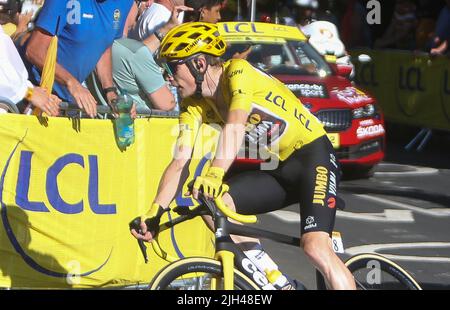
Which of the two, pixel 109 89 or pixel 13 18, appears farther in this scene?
pixel 13 18

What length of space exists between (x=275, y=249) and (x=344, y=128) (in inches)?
160

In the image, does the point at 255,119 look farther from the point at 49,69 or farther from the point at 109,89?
the point at 109,89

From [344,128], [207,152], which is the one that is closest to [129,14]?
[207,152]

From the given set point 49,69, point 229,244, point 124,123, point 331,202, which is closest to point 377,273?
point 331,202

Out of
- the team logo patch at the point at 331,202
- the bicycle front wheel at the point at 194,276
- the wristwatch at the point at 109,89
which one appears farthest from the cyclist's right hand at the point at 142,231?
the wristwatch at the point at 109,89

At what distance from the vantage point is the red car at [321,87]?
13414mm

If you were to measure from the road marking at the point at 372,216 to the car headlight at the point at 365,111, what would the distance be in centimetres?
209

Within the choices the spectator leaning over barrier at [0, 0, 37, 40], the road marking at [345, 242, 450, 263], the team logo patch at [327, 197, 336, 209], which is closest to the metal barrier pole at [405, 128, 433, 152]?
the road marking at [345, 242, 450, 263]

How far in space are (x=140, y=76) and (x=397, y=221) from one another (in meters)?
3.63

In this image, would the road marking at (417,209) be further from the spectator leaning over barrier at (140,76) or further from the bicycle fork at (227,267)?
the bicycle fork at (227,267)

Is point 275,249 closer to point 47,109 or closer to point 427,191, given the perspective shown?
point 47,109

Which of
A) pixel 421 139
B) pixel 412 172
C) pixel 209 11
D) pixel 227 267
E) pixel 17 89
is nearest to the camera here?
pixel 227 267

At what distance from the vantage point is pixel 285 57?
14164 millimetres
